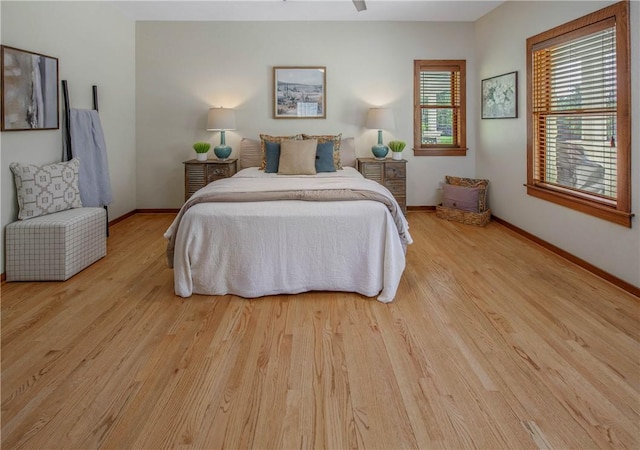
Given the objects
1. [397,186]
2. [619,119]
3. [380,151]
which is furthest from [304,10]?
[619,119]

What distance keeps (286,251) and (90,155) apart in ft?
8.54

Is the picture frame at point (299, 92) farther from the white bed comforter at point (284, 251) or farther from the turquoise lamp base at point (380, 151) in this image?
the white bed comforter at point (284, 251)

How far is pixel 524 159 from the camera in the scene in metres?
4.92

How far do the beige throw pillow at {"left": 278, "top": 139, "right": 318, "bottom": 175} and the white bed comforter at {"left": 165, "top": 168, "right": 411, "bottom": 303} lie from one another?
1873 millimetres

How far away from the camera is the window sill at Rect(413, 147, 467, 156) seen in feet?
20.4

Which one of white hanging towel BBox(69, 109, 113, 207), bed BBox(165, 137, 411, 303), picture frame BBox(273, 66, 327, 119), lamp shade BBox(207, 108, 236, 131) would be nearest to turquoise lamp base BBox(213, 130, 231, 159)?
lamp shade BBox(207, 108, 236, 131)

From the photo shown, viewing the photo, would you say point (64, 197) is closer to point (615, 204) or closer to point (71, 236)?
point (71, 236)

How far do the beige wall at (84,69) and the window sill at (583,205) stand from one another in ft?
14.6

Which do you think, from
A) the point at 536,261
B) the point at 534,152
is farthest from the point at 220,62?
the point at 536,261

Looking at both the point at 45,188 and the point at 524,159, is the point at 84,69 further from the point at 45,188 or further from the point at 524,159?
the point at 524,159

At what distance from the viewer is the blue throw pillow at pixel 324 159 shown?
5.23m

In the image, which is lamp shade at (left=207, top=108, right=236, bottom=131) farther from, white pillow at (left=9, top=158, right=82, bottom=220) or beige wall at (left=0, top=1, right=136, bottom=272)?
white pillow at (left=9, top=158, right=82, bottom=220)

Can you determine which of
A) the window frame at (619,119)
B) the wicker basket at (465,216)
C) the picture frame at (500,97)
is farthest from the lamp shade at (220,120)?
the window frame at (619,119)

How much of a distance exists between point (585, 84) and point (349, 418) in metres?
3.44
